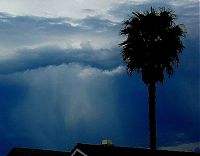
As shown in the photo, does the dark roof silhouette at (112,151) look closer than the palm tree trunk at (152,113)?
No

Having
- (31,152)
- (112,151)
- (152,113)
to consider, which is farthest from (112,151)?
(31,152)

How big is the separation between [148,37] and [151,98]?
4179 millimetres

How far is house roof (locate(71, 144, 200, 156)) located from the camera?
36906 millimetres

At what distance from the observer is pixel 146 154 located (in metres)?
37.1

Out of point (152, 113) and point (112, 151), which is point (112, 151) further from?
point (152, 113)

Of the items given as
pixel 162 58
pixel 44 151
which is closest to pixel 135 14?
pixel 162 58

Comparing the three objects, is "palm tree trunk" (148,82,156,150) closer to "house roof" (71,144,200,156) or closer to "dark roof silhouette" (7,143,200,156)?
"dark roof silhouette" (7,143,200,156)

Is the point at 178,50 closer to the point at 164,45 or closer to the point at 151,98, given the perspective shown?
the point at 164,45

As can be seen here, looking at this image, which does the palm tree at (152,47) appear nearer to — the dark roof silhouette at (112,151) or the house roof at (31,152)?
the dark roof silhouette at (112,151)

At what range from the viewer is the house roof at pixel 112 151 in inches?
1453

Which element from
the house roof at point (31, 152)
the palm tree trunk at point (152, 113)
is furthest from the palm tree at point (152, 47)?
the house roof at point (31, 152)

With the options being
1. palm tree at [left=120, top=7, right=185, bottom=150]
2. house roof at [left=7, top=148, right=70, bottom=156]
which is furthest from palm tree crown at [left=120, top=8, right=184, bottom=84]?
house roof at [left=7, top=148, right=70, bottom=156]

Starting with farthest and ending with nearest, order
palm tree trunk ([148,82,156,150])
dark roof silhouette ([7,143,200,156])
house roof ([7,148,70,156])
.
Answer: house roof ([7,148,70,156])
dark roof silhouette ([7,143,200,156])
palm tree trunk ([148,82,156,150])

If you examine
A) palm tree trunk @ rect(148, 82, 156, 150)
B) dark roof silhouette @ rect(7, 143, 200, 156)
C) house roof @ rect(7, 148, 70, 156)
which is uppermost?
palm tree trunk @ rect(148, 82, 156, 150)
